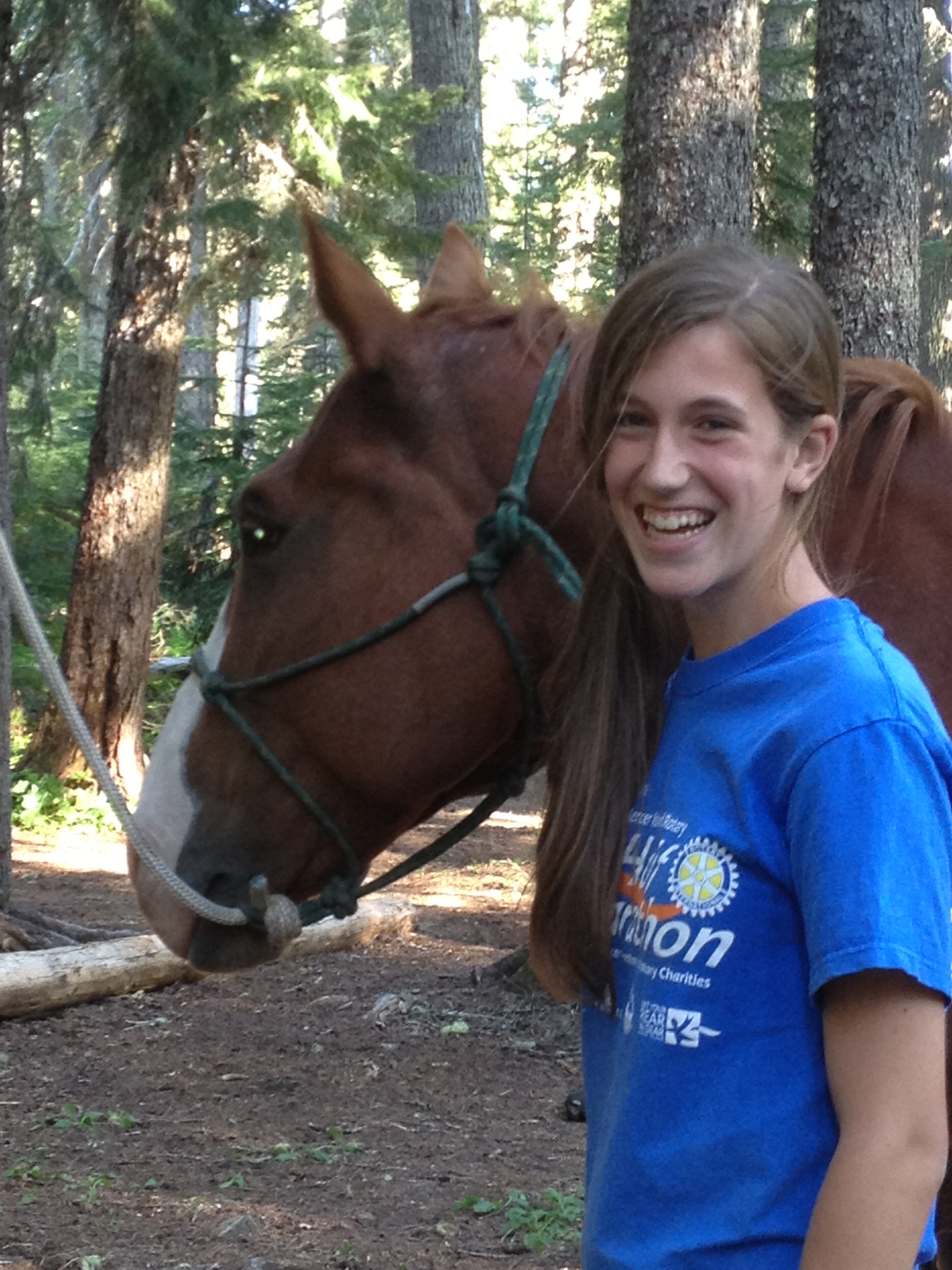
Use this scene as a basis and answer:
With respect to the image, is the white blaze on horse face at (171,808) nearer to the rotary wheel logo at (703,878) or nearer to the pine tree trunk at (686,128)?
the rotary wheel logo at (703,878)

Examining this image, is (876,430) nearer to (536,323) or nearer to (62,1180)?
(536,323)

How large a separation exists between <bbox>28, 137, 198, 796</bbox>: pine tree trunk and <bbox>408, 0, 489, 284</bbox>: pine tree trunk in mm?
3475

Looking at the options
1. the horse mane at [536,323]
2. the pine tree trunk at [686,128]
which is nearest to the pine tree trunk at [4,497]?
the pine tree trunk at [686,128]

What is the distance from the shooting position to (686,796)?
4.59 feet

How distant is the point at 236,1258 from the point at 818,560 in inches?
109

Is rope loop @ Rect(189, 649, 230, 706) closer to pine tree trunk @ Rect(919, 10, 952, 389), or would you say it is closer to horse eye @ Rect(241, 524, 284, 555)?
horse eye @ Rect(241, 524, 284, 555)

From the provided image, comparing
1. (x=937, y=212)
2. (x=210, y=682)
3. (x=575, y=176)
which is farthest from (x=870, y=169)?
(x=937, y=212)

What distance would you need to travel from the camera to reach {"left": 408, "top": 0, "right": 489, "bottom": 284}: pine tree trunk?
1226 centimetres

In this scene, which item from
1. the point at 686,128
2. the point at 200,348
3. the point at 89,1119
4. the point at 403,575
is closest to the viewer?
the point at 403,575

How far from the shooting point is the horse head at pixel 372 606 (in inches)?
79.4

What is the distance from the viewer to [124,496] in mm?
9492

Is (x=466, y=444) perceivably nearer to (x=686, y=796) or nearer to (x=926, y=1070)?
(x=686, y=796)

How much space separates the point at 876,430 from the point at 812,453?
590 millimetres

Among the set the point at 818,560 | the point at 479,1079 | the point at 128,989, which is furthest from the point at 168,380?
the point at 818,560
